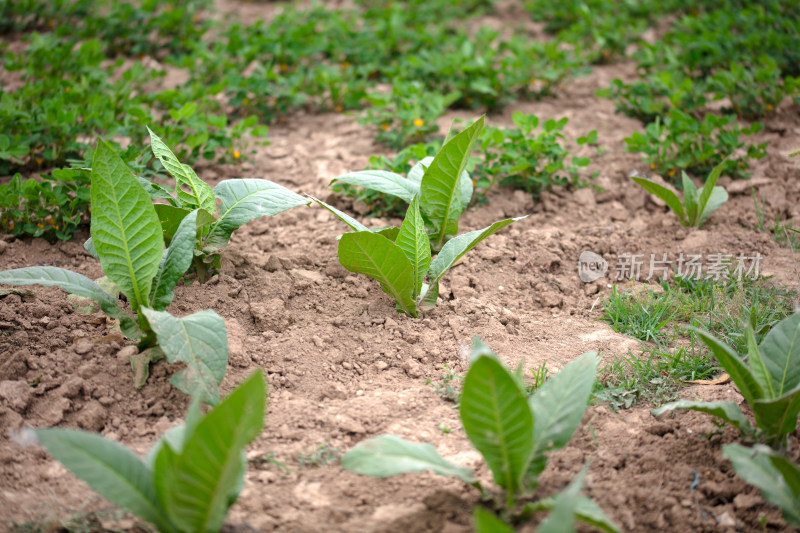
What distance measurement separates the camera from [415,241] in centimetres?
234

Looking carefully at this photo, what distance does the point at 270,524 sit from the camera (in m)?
1.67

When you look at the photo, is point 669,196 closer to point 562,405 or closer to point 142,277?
point 562,405

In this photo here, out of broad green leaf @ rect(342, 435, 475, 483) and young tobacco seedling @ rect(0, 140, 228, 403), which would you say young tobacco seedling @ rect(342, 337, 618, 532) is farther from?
young tobacco seedling @ rect(0, 140, 228, 403)

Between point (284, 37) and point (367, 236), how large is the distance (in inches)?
Answer: 119

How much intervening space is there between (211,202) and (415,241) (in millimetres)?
829

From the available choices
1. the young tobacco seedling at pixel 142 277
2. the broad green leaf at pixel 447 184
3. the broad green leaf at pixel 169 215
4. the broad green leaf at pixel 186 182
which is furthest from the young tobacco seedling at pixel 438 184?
the young tobacco seedling at pixel 142 277

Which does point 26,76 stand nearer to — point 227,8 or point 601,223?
point 227,8

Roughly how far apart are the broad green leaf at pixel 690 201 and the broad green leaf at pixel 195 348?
7.46 feet

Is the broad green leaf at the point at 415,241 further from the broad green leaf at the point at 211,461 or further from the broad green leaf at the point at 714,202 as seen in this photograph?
the broad green leaf at the point at 714,202

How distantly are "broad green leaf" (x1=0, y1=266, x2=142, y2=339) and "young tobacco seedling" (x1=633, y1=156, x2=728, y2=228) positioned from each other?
2.31 m

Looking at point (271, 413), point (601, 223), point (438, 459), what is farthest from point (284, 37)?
point (438, 459)

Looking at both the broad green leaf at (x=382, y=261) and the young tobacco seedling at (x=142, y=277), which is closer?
the young tobacco seedling at (x=142, y=277)

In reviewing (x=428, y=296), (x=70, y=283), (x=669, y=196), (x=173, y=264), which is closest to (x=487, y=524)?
(x=428, y=296)

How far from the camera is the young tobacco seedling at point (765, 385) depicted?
5.94ft
